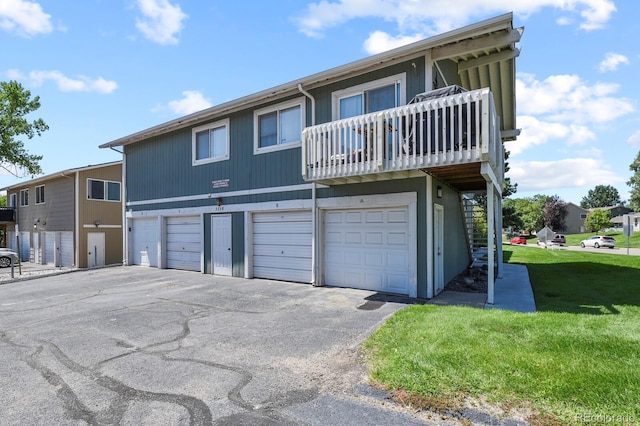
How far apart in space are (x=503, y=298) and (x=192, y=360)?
258 inches

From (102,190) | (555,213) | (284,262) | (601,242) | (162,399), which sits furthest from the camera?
(555,213)

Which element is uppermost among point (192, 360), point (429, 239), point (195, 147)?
point (195, 147)


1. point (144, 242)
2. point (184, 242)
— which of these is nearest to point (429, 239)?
point (184, 242)

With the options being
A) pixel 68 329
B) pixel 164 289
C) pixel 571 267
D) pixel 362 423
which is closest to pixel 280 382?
pixel 362 423

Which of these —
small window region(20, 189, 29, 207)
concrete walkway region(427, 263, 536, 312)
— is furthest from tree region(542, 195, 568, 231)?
small window region(20, 189, 29, 207)

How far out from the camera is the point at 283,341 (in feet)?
17.0

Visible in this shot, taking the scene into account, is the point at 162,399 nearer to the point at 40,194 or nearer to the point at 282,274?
the point at 282,274

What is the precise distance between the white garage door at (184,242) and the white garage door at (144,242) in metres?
0.85

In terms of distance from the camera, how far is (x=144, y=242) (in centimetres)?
1517

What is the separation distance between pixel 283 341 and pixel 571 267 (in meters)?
12.7

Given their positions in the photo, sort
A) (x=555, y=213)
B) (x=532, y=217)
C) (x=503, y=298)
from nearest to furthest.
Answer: (x=503, y=298) < (x=555, y=213) < (x=532, y=217)

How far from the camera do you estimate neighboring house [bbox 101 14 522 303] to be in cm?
710

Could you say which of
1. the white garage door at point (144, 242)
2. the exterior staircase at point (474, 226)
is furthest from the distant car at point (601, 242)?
the white garage door at point (144, 242)

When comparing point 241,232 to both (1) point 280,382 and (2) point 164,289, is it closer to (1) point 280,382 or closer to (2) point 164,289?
(2) point 164,289
